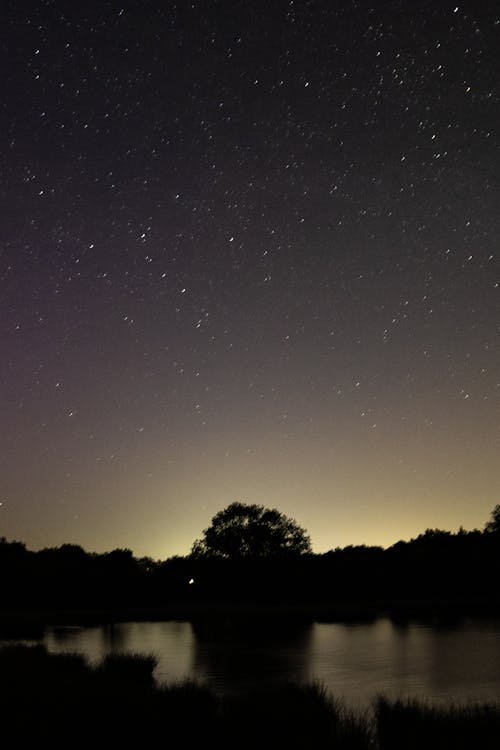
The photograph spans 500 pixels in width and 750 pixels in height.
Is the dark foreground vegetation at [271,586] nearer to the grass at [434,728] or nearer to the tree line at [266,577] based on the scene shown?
the tree line at [266,577]

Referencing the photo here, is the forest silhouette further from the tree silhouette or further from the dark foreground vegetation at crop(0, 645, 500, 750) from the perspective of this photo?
the dark foreground vegetation at crop(0, 645, 500, 750)

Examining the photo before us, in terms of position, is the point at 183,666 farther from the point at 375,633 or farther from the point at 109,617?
the point at 109,617

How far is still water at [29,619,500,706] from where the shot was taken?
1959 centimetres

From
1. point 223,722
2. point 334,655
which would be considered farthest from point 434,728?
point 334,655

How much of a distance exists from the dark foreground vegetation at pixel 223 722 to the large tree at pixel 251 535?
61854mm

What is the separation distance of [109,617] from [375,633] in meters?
18.6

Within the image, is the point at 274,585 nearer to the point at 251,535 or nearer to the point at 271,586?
the point at 271,586

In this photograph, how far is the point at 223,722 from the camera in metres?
10.1

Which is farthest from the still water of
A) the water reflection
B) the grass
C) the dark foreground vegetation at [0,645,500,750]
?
the grass

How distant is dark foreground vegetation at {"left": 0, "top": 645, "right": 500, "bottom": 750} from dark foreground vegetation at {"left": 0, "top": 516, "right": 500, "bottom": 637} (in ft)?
118

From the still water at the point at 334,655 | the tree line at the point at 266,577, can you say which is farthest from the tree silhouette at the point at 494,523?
the still water at the point at 334,655

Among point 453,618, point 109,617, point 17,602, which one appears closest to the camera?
point 453,618

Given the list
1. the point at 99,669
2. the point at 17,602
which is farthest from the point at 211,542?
the point at 99,669

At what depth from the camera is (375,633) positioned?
35.5 meters
